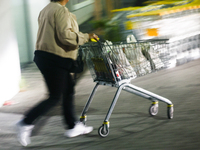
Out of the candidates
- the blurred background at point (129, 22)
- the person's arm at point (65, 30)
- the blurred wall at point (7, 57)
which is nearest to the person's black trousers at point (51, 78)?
the person's arm at point (65, 30)

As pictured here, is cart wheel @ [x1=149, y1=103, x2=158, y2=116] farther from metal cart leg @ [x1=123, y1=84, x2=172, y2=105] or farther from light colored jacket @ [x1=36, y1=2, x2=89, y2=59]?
light colored jacket @ [x1=36, y1=2, x2=89, y2=59]

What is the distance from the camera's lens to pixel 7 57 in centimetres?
590

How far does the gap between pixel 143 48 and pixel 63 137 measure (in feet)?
5.03

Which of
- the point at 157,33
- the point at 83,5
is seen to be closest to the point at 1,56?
the point at 157,33

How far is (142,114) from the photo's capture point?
15.3ft

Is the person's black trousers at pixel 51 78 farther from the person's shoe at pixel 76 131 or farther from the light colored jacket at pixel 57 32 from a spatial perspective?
the person's shoe at pixel 76 131

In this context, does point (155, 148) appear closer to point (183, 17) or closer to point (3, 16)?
point (3, 16)

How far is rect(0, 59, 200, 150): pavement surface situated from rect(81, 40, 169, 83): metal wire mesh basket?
2.49ft

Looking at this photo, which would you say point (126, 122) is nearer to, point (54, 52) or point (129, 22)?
point (54, 52)

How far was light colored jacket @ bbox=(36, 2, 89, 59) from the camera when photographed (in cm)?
339

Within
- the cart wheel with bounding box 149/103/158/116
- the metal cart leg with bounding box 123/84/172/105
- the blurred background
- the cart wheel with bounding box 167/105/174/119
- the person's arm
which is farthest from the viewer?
the blurred background

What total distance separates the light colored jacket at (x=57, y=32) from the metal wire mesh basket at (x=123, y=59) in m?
0.31

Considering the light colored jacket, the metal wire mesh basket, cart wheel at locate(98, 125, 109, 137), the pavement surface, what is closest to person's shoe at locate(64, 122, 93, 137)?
the pavement surface

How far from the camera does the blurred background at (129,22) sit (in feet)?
25.5
